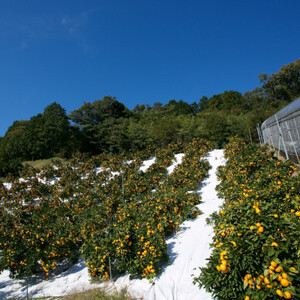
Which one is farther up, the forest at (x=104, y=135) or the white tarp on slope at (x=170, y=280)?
the forest at (x=104, y=135)

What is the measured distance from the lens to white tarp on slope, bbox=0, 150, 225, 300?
2.96 m

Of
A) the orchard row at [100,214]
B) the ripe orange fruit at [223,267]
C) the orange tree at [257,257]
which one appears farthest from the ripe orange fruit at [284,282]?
the orchard row at [100,214]

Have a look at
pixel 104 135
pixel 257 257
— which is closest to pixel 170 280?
pixel 257 257

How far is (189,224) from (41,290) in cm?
373

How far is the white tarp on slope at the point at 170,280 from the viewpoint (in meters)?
2.96

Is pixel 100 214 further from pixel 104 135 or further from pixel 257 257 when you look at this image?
pixel 104 135

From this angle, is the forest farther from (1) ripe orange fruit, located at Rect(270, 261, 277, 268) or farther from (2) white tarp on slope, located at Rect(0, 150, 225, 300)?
(1) ripe orange fruit, located at Rect(270, 261, 277, 268)

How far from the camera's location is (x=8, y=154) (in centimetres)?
1378

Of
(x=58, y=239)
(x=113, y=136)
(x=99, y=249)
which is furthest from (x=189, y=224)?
(x=113, y=136)

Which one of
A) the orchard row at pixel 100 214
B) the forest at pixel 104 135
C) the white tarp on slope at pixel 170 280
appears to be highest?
the forest at pixel 104 135

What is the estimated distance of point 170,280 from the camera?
3.21 metres

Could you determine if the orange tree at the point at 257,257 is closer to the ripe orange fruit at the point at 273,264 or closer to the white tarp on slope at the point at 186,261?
the ripe orange fruit at the point at 273,264

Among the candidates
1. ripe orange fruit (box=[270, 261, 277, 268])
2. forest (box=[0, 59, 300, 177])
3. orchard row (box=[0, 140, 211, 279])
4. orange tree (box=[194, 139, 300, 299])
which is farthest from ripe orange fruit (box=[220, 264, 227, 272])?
forest (box=[0, 59, 300, 177])

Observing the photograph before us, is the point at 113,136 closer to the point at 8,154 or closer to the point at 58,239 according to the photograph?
the point at 8,154
